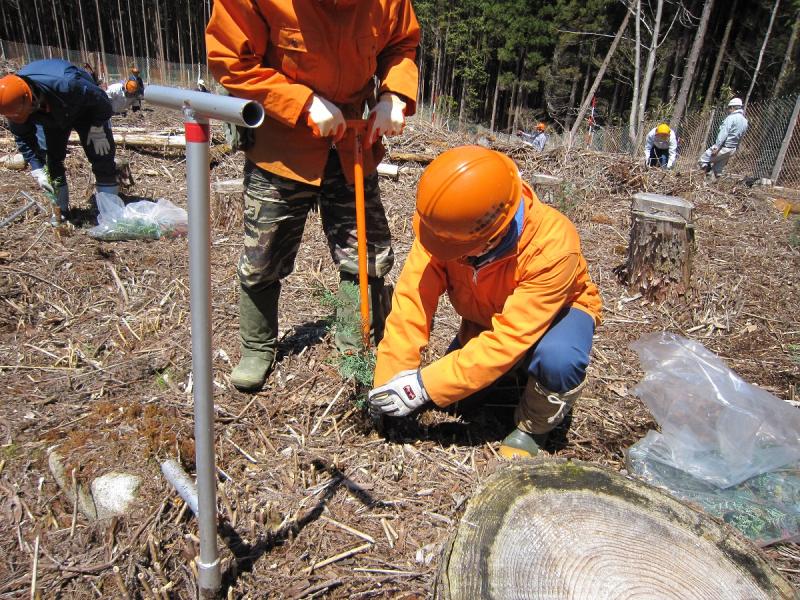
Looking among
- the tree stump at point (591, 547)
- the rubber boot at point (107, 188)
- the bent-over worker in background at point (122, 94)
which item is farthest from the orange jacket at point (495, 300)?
the bent-over worker in background at point (122, 94)

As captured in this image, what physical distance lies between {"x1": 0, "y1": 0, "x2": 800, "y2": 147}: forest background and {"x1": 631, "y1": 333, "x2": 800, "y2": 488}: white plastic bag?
77.9 feet

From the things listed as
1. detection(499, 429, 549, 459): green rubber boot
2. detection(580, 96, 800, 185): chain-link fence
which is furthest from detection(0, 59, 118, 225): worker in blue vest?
detection(580, 96, 800, 185): chain-link fence

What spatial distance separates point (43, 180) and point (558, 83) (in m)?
30.6

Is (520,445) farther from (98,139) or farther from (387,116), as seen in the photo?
(98,139)

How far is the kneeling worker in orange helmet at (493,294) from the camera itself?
1.86 metres

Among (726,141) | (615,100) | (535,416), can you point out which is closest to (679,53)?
(615,100)

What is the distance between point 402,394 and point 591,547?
0.89 meters

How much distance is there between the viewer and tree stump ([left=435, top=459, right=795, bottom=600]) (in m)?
1.39

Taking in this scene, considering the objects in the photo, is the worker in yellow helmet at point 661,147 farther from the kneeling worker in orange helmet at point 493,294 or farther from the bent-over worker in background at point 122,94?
the bent-over worker in background at point 122,94

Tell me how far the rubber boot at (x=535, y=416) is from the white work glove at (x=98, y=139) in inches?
204

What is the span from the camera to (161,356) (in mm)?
3061

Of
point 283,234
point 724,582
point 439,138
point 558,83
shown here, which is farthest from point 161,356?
point 558,83

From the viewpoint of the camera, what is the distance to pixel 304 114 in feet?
7.37

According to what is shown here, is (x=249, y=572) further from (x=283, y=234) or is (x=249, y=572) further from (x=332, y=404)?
(x=283, y=234)
